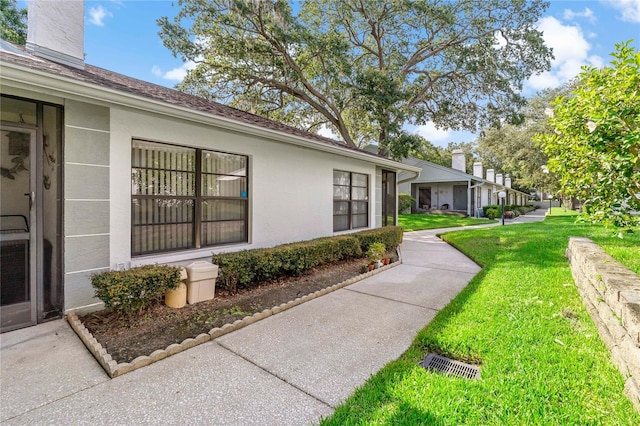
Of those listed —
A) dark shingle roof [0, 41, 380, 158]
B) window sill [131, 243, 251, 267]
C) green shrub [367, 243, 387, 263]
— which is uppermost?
dark shingle roof [0, 41, 380, 158]

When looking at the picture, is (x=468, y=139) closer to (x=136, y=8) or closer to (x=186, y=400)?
(x=136, y=8)

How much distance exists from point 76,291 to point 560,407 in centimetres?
502

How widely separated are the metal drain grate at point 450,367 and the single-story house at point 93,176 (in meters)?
3.77

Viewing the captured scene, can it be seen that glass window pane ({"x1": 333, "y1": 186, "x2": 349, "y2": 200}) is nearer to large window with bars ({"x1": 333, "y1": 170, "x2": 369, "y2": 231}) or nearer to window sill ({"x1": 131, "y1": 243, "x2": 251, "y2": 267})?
large window with bars ({"x1": 333, "y1": 170, "x2": 369, "y2": 231})

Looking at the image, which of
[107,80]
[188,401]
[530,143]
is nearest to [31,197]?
[107,80]

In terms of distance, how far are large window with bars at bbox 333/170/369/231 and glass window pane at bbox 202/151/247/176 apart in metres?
3.06

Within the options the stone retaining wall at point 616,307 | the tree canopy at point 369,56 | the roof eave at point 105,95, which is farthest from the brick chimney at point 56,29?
the tree canopy at point 369,56

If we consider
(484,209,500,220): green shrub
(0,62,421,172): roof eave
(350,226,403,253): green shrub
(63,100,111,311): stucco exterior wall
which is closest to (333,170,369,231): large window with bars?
(350,226,403,253): green shrub

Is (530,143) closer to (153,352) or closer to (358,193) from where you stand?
(358,193)

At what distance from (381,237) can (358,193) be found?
1726mm

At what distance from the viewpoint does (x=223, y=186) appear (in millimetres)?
5430

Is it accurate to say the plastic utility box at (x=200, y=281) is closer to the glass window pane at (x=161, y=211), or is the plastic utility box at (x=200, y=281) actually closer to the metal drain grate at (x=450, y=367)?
the glass window pane at (x=161, y=211)

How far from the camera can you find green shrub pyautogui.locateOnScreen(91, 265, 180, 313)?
134 inches

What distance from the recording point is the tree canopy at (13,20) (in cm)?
1142
